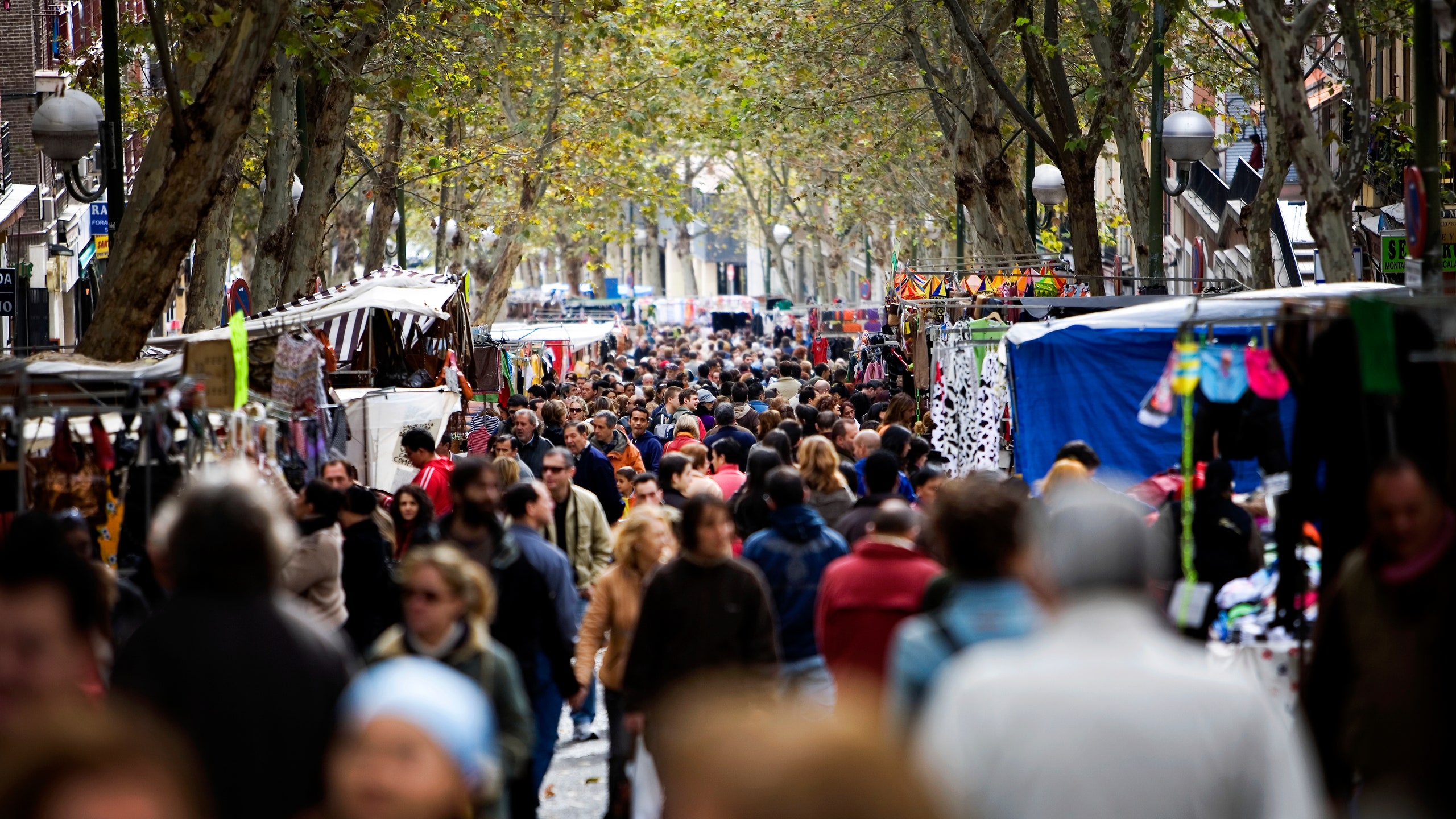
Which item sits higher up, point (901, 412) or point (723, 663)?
point (901, 412)

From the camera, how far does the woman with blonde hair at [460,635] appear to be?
5.04 m

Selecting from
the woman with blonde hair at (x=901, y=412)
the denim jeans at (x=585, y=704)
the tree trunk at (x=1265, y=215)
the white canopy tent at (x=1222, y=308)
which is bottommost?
the denim jeans at (x=585, y=704)

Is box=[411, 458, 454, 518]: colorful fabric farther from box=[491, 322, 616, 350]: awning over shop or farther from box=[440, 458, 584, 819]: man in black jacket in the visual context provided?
box=[491, 322, 616, 350]: awning over shop

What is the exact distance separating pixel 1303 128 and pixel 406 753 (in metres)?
9.88

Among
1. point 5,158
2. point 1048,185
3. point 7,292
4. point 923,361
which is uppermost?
point 5,158

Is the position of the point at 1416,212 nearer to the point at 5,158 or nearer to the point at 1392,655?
the point at 1392,655

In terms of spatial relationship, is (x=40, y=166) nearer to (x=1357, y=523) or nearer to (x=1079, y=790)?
(x=1357, y=523)

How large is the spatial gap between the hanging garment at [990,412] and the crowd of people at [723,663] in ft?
16.7

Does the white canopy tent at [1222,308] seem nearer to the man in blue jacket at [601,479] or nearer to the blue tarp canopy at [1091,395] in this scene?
the blue tarp canopy at [1091,395]

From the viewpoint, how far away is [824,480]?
364 inches

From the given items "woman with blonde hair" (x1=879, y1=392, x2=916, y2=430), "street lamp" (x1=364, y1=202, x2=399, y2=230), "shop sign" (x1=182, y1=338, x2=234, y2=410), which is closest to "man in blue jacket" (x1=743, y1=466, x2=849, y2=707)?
"shop sign" (x1=182, y1=338, x2=234, y2=410)

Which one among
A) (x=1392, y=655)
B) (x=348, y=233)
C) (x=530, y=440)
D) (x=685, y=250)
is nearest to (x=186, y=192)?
(x=530, y=440)

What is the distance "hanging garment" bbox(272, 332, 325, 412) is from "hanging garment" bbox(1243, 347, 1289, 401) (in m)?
6.61

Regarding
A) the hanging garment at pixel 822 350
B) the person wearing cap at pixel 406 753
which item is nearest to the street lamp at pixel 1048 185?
the hanging garment at pixel 822 350
